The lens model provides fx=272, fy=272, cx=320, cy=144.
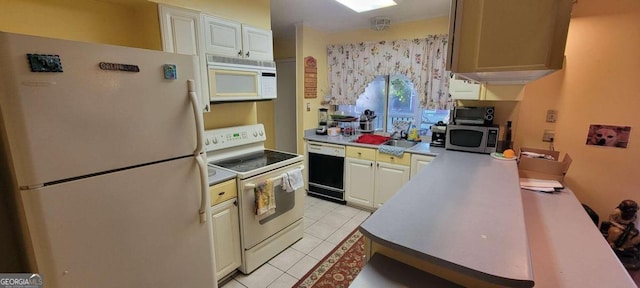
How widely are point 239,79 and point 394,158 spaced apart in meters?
1.82

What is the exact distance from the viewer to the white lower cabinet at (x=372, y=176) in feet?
9.98

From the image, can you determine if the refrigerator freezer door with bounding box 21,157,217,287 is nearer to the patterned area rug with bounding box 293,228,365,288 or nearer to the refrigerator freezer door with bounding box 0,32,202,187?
the refrigerator freezer door with bounding box 0,32,202,187

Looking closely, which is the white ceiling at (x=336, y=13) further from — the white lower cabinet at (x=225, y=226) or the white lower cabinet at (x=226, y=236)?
the white lower cabinet at (x=226, y=236)

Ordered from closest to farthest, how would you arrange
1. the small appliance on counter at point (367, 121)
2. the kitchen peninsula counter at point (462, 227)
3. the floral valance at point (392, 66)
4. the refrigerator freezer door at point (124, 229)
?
the kitchen peninsula counter at point (462, 227), the refrigerator freezer door at point (124, 229), the floral valance at point (392, 66), the small appliance on counter at point (367, 121)

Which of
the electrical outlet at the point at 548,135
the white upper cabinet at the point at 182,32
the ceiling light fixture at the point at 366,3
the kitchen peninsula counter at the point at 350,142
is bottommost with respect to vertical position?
the kitchen peninsula counter at the point at 350,142

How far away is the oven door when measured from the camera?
6.79 ft

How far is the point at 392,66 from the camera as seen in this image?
3426 mm

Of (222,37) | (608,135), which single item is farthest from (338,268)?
(608,135)

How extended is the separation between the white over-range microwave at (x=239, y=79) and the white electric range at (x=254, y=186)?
35 cm

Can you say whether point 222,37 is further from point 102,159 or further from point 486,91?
point 486,91

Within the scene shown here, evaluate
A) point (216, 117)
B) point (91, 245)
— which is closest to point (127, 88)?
point (91, 245)

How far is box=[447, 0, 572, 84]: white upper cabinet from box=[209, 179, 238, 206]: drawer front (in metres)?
1.58

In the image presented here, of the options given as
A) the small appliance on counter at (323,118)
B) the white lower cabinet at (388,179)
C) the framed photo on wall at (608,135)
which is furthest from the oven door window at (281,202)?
the framed photo on wall at (608,135)

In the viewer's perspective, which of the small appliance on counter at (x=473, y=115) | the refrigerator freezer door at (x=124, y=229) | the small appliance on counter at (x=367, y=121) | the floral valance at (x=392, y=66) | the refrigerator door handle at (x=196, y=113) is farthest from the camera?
the small appliance on counter at (x=367, y=121)
